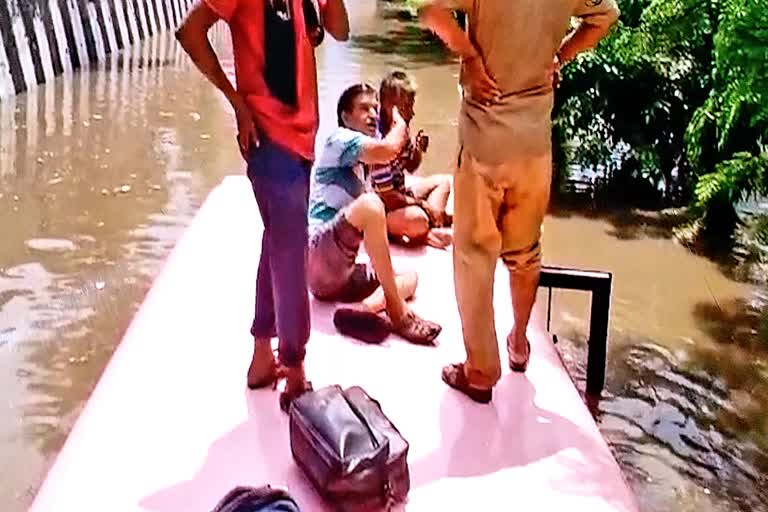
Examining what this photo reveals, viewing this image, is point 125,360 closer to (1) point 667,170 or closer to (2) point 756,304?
(2) point 756,304

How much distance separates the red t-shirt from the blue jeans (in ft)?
0.12

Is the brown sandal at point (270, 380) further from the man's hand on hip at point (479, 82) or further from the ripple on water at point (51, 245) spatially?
the ripple on water at point (51, 245)

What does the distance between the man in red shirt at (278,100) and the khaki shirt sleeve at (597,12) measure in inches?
25.5

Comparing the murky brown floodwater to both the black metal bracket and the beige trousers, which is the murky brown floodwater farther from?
the beige trousers

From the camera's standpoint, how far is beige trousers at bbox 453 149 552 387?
3195mm

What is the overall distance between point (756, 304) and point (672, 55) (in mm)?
1852

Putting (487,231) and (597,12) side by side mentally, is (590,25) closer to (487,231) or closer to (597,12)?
(597,12)

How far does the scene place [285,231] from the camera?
9.53 feet

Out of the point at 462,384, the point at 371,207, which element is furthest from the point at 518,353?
the point at 371,207

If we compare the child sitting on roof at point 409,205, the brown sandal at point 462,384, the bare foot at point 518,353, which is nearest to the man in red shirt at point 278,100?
the brown sandal at point 462,384

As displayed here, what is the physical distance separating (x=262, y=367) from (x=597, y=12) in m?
1.33

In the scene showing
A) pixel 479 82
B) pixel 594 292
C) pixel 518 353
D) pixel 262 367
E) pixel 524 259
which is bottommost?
pixel 594 292

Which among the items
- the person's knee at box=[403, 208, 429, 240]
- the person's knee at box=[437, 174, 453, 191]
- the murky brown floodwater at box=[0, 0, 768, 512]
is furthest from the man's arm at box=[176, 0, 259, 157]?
the person's knee at box=[437, 174, 453, 191]

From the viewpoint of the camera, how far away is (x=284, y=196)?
9.46 feet
